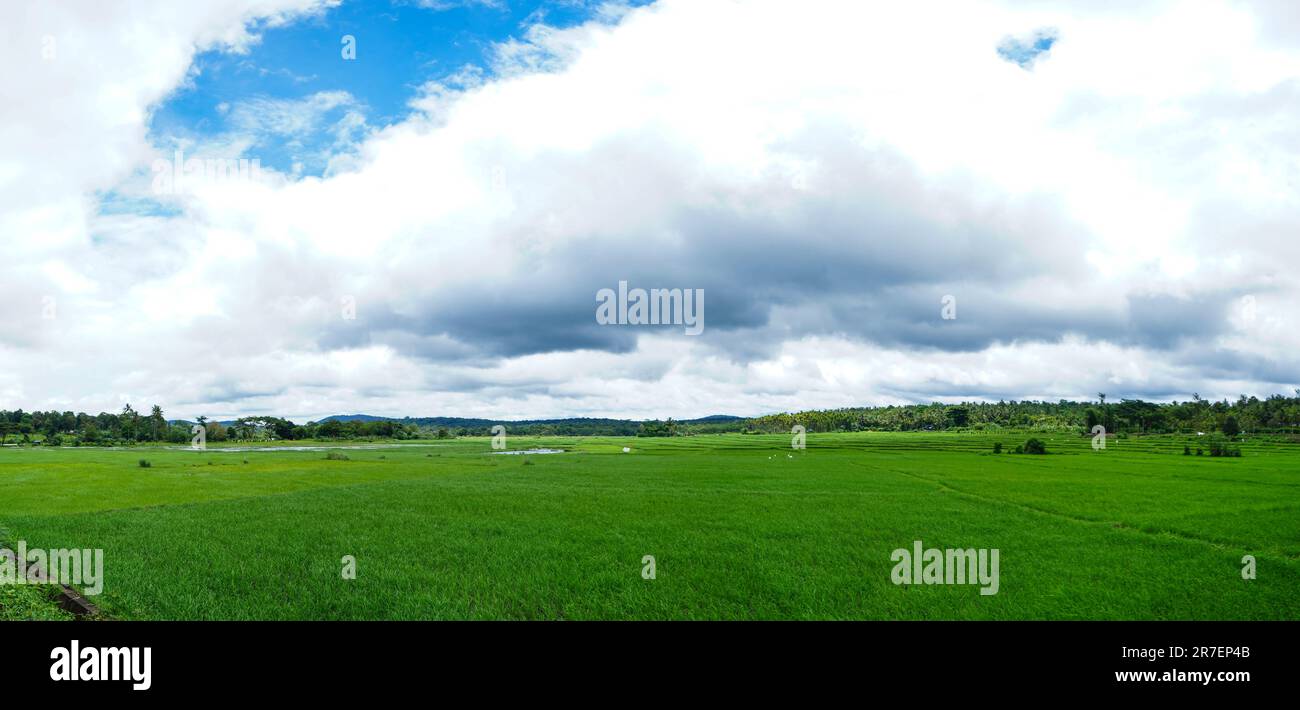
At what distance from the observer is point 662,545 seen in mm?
18469

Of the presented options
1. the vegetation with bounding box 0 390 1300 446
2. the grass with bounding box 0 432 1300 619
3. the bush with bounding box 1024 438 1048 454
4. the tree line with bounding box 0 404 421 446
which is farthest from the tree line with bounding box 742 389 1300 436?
the tree line with bounding box 0 404 421 446

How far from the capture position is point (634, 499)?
31.2 m

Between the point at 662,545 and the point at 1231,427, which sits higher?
the point at 662,545

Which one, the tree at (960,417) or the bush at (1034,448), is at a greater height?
the bush at (1034,448)

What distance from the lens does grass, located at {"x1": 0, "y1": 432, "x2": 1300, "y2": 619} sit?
12.5 m

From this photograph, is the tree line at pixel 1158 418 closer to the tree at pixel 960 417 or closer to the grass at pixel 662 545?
the tree at pixel 960 417

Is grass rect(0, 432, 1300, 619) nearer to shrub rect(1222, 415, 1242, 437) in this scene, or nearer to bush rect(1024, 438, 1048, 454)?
bush rect(1024, 438, 1048, 454)

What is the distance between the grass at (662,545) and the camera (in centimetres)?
1252

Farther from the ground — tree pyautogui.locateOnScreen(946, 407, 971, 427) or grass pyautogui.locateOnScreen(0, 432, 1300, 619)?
grass pyautogui.locateOnScreen(0, 432, 1300, 619)

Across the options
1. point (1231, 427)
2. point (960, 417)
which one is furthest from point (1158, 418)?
point (960, 417)

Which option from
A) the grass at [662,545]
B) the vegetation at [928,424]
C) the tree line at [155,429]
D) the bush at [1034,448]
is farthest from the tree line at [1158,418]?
the tree line at [155,429]

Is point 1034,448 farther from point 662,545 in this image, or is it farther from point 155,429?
point 155,429

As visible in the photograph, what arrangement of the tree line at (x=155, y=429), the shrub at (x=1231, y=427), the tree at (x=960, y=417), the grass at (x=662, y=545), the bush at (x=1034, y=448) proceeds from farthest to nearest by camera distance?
the tree at (x=960, y=417)
the tree line at (x=155, y=429)
the shrub at (x=1231, y=427)
the bush at (x=1034, y=448)
the grass at (x=662, y=545)

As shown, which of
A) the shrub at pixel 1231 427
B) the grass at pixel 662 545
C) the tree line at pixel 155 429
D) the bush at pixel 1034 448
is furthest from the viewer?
the tree line at pixel 155 429
